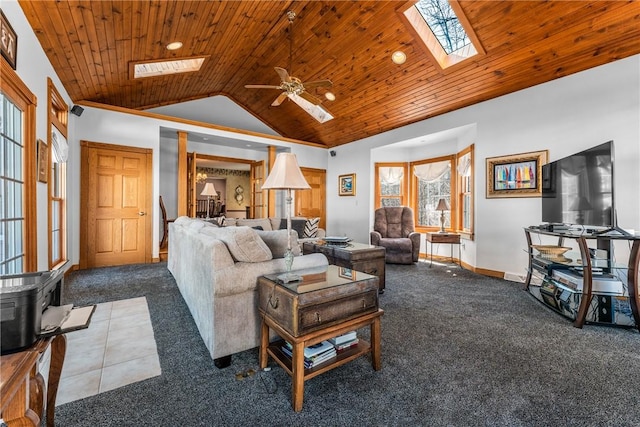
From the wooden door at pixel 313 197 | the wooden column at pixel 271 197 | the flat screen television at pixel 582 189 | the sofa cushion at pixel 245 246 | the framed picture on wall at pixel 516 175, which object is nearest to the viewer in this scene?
the sofa cushion at pixel 245 246

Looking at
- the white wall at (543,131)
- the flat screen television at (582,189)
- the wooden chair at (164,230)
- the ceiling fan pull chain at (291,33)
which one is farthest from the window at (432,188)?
the wooden chair at (164,230)

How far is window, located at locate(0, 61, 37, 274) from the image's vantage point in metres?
2.20

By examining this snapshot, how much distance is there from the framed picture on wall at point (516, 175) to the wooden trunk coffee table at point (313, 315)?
3.36m

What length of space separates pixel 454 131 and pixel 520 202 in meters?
1.66

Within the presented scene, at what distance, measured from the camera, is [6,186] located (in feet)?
7.45

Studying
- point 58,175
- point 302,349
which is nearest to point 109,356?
point 302,349

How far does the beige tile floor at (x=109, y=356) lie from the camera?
5.33 feet

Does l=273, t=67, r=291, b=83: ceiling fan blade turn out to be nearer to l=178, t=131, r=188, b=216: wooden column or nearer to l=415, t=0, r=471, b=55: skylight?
l=415, t=0, r=471, b=55: skylight

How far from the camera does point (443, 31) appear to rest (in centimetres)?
364

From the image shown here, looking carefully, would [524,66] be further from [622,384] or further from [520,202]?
[622,384]

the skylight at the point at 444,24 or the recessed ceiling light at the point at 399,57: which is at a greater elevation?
the skylight at the point at 444,24

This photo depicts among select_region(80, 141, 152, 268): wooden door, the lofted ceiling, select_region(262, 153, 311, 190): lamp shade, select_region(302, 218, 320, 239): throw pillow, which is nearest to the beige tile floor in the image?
select_region(262, 153, 311, 190): lamp shade

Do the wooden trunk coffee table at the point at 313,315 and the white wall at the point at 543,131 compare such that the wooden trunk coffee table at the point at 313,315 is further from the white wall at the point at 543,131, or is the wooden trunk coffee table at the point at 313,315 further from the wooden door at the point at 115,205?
the wooden door at the point at 115,205

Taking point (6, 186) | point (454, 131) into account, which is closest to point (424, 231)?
point (454, 131)
